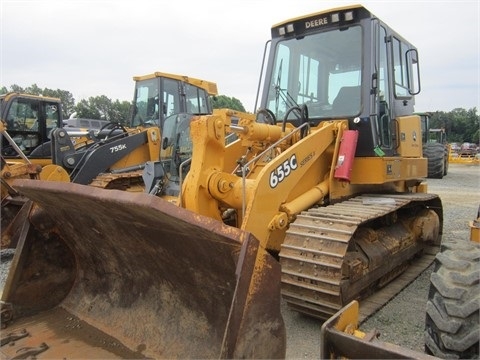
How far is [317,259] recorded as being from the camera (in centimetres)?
318

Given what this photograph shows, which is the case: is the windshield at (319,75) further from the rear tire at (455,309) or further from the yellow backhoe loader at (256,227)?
the rear tire at (455,309)

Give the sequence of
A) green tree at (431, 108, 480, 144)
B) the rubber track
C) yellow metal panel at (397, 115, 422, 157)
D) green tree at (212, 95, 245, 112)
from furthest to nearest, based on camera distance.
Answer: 1. green tree at (431, 108, 480, 144)
2. green tree at (212, 95, 245, 112)
3. yellow metal panel at (397, 115, 422, 157)
4. the rubber track

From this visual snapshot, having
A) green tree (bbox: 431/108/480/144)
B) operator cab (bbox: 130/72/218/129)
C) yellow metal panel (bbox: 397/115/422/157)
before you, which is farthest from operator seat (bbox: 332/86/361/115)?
green tree (bbox: 431/108/480/144)

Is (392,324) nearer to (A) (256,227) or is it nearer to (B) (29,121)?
(A) (256,227)

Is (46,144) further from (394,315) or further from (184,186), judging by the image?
(394,315)

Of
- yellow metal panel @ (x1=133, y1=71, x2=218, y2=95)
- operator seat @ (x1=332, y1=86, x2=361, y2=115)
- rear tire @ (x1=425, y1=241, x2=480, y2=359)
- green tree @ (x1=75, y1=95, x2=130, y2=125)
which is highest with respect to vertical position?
green tree @ (x1=75, y1=95, x2=130, y2=125)

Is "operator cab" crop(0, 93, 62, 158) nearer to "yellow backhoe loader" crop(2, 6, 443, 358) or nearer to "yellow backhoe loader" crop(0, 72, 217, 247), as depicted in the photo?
"yellow backhoe loader" crop(0, 72, 217, 247)

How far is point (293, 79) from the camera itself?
194 inches

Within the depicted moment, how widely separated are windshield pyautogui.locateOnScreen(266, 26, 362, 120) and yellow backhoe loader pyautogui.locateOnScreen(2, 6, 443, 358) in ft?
0.05

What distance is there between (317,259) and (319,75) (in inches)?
93.3

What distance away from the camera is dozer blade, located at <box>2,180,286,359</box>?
222 cm

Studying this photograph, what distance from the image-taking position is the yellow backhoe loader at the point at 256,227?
2.43 m

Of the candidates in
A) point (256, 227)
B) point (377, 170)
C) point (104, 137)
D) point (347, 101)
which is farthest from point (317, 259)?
point (104, 137)

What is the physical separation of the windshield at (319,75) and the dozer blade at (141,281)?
2.22m
